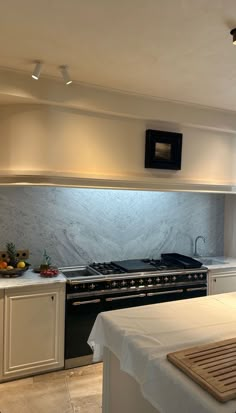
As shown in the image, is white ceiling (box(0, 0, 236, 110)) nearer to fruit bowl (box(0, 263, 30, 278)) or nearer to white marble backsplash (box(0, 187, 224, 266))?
white marble backsplash (box(0, 187, 224, 266))

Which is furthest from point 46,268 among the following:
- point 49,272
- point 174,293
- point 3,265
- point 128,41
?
point 128,41

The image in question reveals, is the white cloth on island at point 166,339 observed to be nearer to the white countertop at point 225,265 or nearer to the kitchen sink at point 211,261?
the white countertop at point 225,265

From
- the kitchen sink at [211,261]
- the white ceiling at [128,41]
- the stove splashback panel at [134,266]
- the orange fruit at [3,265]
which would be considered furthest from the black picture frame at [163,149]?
the orange fruit at [3,265]

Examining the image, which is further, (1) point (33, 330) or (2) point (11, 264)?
(2) point (11, 264)

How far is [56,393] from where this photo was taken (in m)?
2.57

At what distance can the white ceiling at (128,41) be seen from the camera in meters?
1.59

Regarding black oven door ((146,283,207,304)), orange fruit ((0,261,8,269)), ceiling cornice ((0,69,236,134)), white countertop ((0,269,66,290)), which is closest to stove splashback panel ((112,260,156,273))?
black oven door ((146,283,207,304))

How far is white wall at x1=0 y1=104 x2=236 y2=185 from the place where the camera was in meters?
2.68

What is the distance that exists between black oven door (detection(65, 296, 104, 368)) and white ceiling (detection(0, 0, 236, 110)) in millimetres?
1955

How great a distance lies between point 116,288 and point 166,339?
4.66ft

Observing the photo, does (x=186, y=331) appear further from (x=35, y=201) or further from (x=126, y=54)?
(x=35, y=201)

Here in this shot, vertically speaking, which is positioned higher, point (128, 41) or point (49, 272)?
point (128, 41)

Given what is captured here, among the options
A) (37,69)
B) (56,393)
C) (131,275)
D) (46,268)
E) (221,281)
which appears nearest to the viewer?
(37,69)

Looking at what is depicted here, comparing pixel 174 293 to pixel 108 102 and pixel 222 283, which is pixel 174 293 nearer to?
pixel 222 283
